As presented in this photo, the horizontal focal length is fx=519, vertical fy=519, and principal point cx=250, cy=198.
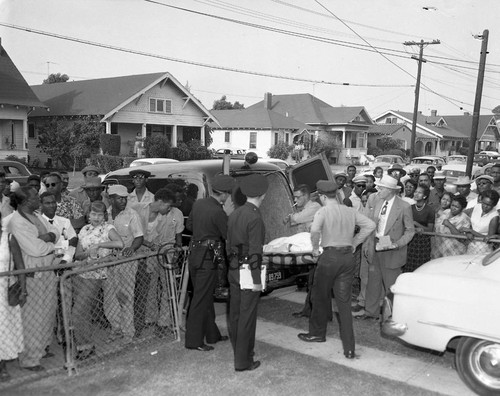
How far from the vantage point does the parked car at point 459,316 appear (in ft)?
14.9

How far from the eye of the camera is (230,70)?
2519 centimetres

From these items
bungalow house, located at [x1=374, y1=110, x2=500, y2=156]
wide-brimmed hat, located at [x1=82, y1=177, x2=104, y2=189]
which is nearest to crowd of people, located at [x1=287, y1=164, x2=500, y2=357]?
wide-brimmed hat, located at [x1=82, y1=177, x2=104, y2=189]

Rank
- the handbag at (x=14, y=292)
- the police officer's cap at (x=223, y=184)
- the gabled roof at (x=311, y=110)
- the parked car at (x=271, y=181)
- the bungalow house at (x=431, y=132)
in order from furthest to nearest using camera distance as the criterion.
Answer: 1. the bungalow house at (x=431, y=132)
2. the gabled roof at (x=311, y=110)
3. the parked car at (x=271, y=181)
4. the police officer's cap at (x=223, y=184)
5. the handbag at (x=14, y=292)

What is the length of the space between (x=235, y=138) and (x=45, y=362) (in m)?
41.9

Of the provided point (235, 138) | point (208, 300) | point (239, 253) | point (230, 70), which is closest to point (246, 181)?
point (239, 253)

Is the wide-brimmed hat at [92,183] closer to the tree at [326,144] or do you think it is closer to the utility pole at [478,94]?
the utility pole at [478,94]

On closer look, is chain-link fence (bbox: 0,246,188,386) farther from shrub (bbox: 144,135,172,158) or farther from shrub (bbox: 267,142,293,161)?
shrub (bbox: 267,142,293,161)

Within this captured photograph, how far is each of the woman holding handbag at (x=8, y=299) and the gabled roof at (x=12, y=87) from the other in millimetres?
24423

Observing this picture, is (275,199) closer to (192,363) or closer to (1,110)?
(192,363)

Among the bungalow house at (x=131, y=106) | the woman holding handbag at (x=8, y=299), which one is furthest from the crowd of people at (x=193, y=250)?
the bungalow house at (x=131, y=106)

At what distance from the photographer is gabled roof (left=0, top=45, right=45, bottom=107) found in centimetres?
2698

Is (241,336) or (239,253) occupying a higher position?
(239,253)

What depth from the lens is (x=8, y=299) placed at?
470 cm

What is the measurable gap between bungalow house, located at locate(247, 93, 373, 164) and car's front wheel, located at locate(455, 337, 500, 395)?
42.1 meters
